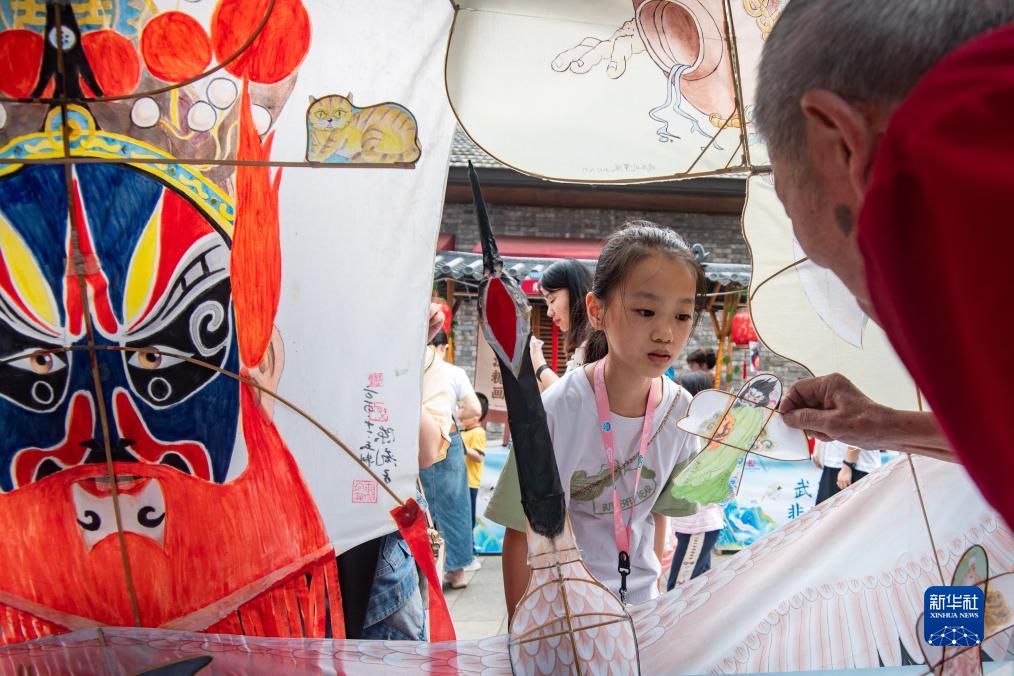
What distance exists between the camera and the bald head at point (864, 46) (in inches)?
16.7

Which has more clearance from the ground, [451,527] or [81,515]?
[81,515]

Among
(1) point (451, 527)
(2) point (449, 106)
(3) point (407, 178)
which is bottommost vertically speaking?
(1) point (451, 527)

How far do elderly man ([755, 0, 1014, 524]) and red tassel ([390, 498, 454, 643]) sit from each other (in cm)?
86

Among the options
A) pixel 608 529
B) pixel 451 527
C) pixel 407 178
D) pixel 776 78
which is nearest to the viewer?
pixel 776 78

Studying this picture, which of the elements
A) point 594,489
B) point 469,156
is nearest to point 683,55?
point 594,489

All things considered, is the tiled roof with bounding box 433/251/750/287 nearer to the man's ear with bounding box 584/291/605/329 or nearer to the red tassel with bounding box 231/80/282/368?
the man's ear with bounding box 584/291/605/329

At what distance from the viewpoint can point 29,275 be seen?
44.3 inches

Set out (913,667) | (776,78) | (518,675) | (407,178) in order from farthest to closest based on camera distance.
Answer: (407,178)
(913,667)
(518,675)
(776,78)

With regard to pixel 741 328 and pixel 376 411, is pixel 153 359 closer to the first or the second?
pixel 376 411

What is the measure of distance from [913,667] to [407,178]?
1007mm

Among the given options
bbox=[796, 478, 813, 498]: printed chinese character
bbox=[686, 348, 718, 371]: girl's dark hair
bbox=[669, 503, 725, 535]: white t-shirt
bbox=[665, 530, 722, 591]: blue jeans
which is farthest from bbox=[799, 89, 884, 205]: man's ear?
bbox=[686, 348, 718, 371]: girl's dark hair

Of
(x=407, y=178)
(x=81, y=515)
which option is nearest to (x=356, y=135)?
(x=407, y=178)

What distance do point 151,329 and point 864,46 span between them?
1.05 metres

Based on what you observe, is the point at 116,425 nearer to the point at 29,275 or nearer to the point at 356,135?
the point at 29,275
